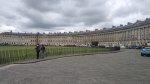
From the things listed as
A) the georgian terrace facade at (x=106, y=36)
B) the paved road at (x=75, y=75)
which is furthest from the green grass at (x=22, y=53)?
the georgian terrace facade at (x=106, y=36)

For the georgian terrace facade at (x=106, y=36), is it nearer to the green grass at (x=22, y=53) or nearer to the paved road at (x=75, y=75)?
the green grass at (x=22, y=53)

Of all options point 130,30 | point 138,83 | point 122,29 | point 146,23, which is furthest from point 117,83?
point 122,29

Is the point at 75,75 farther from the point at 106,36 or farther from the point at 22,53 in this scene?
the point at 106,36

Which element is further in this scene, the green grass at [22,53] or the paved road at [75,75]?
the green grass at [22,53]

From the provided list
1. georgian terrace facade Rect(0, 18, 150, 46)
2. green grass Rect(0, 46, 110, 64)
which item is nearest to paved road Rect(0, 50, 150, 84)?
green grass Rect(0, 46, 110, 64)

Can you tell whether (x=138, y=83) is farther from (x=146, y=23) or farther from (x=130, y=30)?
(x=130, y=30)

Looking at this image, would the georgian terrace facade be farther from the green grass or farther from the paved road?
the paved road

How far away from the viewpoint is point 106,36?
→ 473ft

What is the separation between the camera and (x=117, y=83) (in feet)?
27.6

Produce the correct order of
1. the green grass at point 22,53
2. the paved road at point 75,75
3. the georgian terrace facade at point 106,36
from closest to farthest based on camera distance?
1. the paved road at point 75,75
2. the green grass at point 22,53
3. the georgian terrace facade at point 106,36

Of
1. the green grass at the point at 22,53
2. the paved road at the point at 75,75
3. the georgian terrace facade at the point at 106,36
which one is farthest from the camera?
the georgian terrace facade at the point at 106,36

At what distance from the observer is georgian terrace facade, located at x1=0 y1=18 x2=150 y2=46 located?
102 meters

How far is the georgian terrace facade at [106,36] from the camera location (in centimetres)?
10178

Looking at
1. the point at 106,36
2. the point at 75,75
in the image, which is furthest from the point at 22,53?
the point at 106,36
